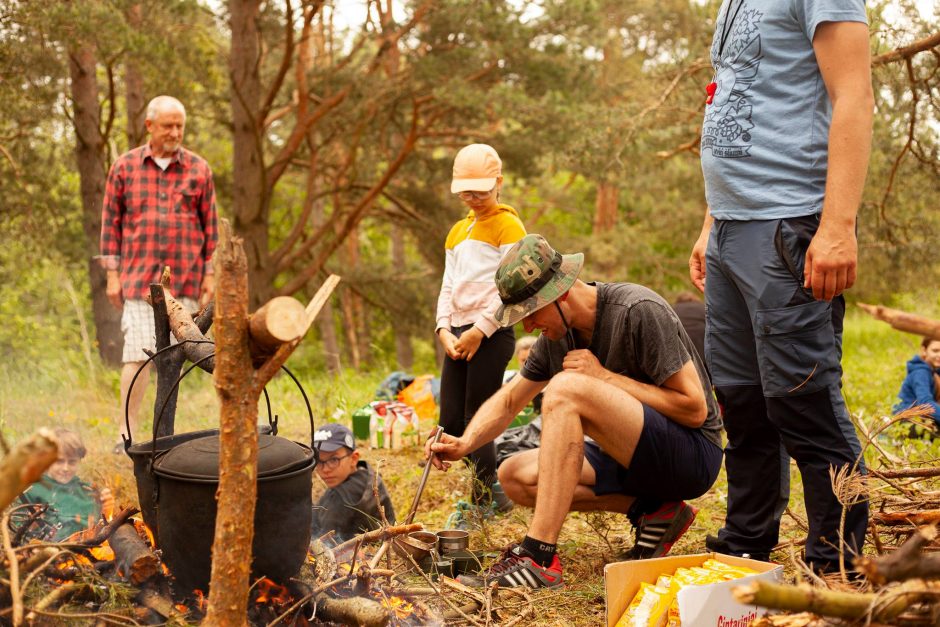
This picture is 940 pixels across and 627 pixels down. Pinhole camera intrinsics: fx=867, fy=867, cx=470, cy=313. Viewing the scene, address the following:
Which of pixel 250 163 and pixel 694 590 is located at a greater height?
pixel 250 163

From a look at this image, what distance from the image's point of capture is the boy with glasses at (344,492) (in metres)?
4.00

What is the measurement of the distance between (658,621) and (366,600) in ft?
2.97

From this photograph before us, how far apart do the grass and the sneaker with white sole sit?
0.16 ft

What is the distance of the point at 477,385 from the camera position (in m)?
4.25

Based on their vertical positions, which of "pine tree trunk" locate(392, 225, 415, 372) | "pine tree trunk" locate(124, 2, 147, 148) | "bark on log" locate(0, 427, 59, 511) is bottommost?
"pine tree trunk" locate(392, 225, 415, 372)

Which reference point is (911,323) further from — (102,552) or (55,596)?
(102,552)

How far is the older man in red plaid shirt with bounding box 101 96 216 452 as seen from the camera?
5.05 meters

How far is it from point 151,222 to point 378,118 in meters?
7.98

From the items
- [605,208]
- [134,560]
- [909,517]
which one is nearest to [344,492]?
[134,560]

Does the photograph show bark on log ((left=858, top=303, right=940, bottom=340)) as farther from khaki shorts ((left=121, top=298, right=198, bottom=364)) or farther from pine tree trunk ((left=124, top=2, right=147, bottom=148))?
pine tree trunk ((left=124, top=2, right=147, bottom=148))

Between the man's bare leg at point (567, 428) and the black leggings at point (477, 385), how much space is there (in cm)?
99

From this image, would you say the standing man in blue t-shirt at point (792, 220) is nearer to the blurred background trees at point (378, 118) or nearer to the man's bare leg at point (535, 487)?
the man's bare leg at point (535, 487)

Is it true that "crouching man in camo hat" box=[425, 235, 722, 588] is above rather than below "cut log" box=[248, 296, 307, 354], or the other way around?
below

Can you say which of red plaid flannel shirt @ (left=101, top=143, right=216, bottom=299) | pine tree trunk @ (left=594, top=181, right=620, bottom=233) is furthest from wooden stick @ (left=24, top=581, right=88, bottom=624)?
pine tree trunk @ (left=594, top=181, right=620, bottom=233)
